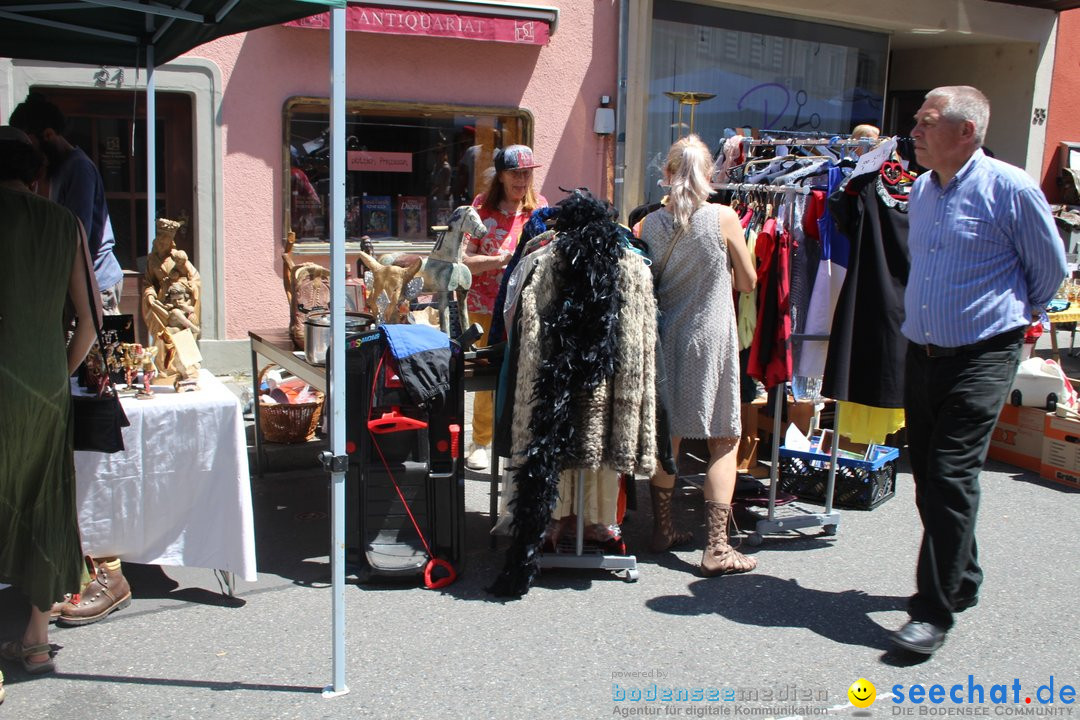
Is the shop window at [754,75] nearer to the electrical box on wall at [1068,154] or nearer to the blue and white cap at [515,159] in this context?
the electrical box on wall at [1068,154]

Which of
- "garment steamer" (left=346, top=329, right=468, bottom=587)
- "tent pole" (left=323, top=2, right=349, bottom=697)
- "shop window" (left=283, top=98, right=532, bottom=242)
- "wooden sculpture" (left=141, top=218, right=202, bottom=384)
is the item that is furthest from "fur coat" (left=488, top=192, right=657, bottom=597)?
"shop window" (left=283, top=98, right=532, bottom=242)

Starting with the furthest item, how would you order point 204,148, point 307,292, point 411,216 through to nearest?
point 411,216 < point 204,148 < point 307,292

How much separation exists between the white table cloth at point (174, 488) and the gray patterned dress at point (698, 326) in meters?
1.72

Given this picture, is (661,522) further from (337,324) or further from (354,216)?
(354,216)

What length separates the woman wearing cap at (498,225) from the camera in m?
5.05

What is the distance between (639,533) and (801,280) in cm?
139

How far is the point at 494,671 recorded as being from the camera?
130 inches

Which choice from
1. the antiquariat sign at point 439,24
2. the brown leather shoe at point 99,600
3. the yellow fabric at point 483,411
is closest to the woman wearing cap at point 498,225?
the yellow fabric at point 483,411

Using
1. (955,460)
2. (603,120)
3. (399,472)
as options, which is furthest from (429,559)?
(603,120)

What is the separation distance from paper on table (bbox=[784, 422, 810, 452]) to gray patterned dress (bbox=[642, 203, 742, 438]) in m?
1.15

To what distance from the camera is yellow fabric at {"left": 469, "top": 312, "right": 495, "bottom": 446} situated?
17.4 ft

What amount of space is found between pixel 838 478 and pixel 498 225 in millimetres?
2166

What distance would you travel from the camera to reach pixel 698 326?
13.5 ft

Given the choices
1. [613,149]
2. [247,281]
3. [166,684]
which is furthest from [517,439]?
[613,149]
